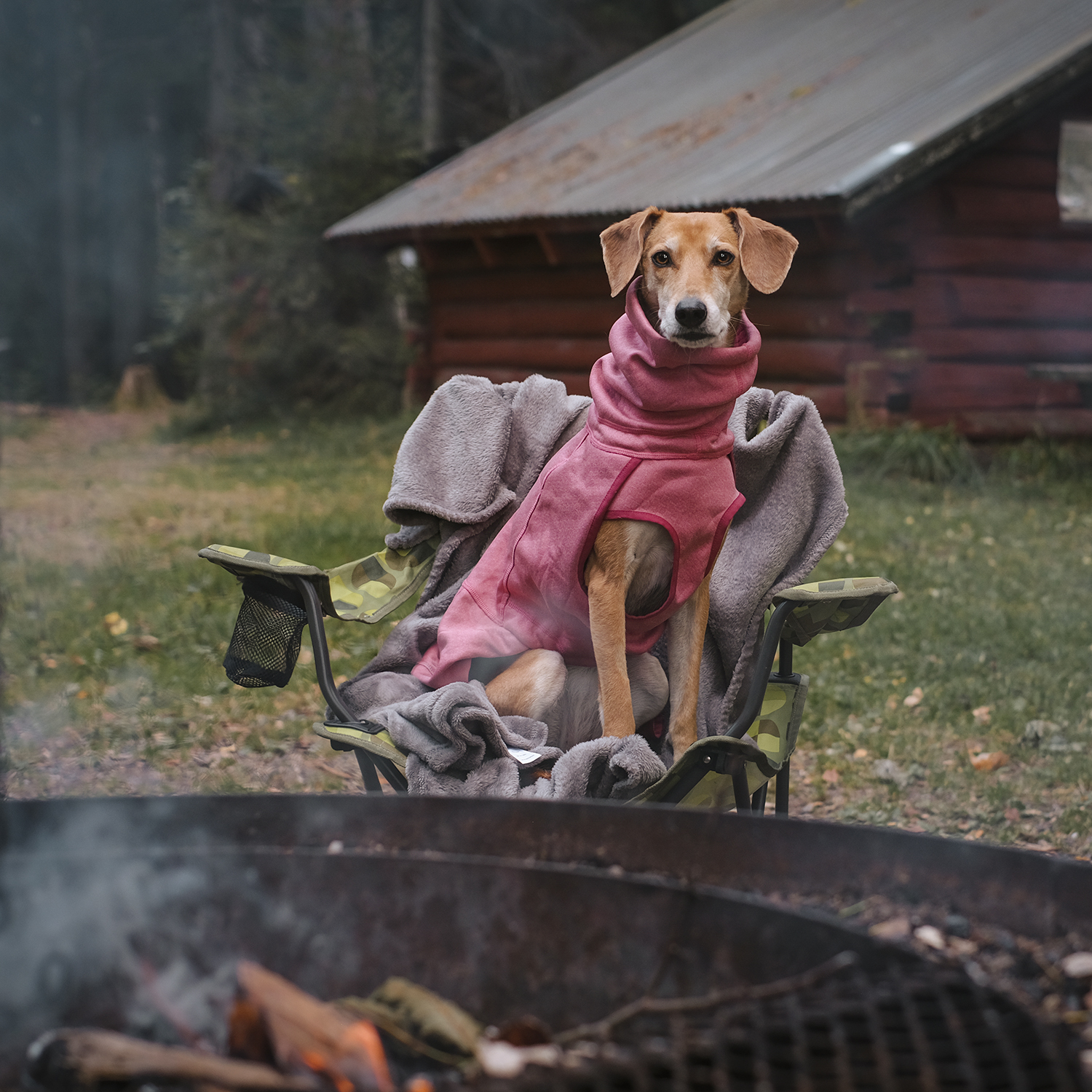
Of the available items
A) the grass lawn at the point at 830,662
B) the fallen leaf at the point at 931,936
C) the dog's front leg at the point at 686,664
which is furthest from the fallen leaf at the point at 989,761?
the fallen leaf at the point at 931,936

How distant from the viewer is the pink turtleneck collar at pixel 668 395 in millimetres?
2447

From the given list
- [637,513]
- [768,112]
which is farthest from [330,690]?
[768,112]

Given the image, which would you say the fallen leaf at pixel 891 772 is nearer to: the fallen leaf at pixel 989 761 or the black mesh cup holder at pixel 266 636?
the fallen leaf at pixel 989 761

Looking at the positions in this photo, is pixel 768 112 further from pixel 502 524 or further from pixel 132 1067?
pixel 132 1067

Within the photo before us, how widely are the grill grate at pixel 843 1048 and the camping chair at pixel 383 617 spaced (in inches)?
32.0

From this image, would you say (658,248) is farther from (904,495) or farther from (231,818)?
(904,495)

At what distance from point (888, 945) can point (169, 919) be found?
3.05 feet

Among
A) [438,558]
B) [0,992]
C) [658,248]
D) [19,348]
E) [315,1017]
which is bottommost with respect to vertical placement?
[0,992]

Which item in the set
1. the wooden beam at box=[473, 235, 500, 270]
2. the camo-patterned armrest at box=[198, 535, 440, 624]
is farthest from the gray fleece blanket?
the wooden beam at box=[473, 235, 500, 270]

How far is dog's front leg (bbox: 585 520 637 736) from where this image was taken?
8.48ft

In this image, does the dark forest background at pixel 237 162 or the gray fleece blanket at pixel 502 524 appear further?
the dark forest background at pixel 237 162

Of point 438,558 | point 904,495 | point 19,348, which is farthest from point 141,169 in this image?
point 438,558

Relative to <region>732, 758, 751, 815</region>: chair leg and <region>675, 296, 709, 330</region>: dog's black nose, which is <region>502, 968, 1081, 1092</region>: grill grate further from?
<region>675, 296, 709, 330</region>: dog's black nose

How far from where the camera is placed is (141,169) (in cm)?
2383
